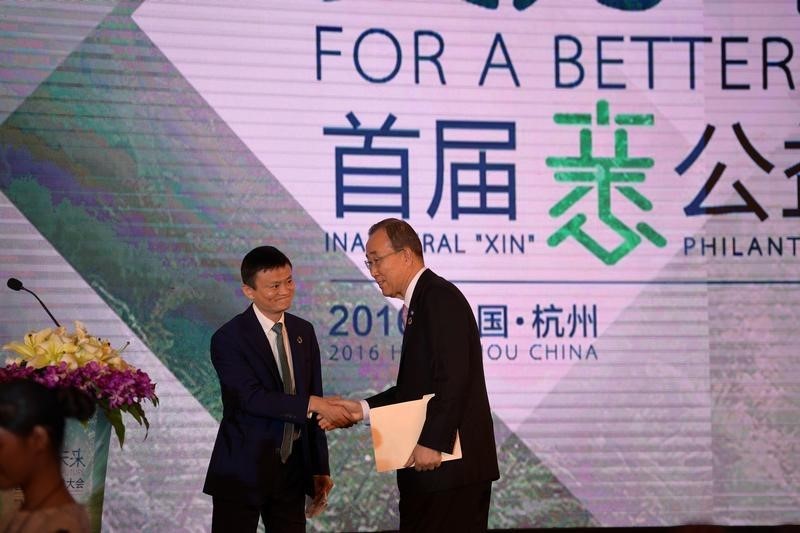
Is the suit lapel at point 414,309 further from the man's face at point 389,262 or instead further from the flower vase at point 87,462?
the flower vase at point 87,462

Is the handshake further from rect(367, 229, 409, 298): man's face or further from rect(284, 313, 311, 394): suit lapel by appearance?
rect(367, 229, 409, 298): man's face

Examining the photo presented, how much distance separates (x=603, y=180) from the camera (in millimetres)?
5617

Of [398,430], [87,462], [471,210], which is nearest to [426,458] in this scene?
[398,430]

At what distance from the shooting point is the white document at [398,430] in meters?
3.45

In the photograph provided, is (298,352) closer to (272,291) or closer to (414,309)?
(272,291)

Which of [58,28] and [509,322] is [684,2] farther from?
[58,28]

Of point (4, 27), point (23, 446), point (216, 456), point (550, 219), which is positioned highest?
point (4, 27)

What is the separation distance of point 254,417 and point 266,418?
42 millimetres

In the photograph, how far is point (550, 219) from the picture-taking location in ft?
18.3

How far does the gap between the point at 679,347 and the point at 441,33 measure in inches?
78.6

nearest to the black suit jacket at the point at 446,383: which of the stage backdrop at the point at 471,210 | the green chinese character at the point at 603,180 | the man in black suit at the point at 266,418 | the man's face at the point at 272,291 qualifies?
the man in black suit at the point at 266,418

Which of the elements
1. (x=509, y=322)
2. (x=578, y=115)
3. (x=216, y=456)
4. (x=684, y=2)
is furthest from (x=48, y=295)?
(x=684, y=2)

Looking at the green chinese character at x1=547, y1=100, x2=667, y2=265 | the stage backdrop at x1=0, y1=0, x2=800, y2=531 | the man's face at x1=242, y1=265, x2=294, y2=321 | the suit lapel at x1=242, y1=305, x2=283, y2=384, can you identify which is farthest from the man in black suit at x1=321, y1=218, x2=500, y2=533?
the green chinese character at x1=547, y1=100, x2=667, y2=265

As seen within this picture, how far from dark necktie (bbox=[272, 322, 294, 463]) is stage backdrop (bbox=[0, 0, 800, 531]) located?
1.53m
